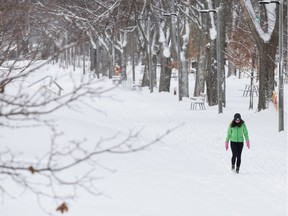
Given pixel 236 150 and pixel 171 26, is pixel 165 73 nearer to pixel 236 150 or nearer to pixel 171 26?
pixel 171 26

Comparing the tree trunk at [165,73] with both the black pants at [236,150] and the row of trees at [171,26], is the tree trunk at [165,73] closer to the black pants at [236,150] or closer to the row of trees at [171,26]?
the row of trees at [171,26]

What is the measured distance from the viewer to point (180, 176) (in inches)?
476

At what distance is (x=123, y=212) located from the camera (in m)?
8.21

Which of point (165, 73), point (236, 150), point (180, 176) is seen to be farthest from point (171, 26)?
point (180, 176)

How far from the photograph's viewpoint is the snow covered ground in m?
8.58

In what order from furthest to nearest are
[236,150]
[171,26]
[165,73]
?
[165,73] → [171,26] → [236,150]

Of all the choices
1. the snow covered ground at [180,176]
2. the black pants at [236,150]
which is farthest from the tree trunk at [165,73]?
the black pants at [236,150]

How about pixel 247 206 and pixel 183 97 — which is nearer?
pixel 247 206

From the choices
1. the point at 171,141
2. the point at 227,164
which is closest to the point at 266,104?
the point at 171,141

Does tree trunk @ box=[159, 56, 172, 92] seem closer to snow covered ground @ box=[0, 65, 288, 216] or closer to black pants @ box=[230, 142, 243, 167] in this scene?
snow covered ground @ box=[0, 65, 288, 216]

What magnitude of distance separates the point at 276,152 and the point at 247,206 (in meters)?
7.20

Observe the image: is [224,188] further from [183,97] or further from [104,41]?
[104,41]

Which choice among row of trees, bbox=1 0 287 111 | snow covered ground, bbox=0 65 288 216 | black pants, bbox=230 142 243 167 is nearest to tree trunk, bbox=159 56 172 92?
row of trees, bbox=1 0 287 111

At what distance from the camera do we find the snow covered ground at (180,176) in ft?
28.1
